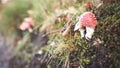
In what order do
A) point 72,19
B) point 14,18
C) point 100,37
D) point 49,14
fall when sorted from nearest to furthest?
point 100,37 → point 72,19 → point 49,14 → point 14,18

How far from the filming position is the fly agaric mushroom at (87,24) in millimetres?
1940

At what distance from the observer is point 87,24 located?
1941 mm

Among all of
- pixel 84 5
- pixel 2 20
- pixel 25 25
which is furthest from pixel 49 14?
pixel 2 20

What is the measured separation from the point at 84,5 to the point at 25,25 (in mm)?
1251

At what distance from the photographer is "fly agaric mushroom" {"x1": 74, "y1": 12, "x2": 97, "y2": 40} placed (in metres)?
1.94

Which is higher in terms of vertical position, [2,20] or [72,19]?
[2,20]

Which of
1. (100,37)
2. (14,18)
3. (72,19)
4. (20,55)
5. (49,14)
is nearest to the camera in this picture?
(100,37)

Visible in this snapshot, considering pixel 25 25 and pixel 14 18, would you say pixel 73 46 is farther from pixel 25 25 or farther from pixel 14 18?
pixel 14 18

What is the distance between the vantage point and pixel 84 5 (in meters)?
2.27

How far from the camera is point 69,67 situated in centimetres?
196

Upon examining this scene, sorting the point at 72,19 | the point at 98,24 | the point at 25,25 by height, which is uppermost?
the point at 25,25

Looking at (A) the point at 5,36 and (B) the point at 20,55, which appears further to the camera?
(A) the point at 5,36

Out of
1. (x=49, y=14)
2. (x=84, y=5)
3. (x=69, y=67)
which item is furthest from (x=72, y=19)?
(x=49, y=14)

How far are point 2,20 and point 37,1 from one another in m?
0.86
